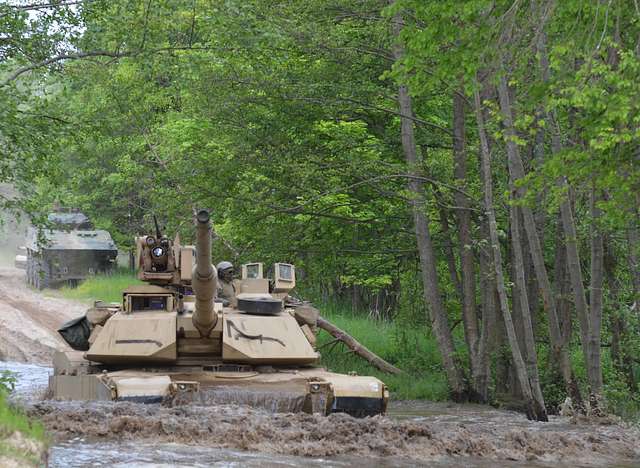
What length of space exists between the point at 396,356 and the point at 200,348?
10.4 metres

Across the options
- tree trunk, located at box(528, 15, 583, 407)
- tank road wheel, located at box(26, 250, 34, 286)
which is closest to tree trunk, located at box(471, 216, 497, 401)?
tree trunk, located at box(528, 15, 583, 407)

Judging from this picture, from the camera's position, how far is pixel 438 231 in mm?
24250

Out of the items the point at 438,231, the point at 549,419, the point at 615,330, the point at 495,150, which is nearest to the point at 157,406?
the point at 549,419

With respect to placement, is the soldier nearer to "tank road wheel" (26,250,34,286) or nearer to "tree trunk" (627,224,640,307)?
"tree trunk" (627,224,640,307)

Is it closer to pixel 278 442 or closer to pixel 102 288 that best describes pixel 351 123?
pixel 278 442

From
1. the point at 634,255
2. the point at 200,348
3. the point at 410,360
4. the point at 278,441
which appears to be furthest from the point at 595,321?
the point at 410,360

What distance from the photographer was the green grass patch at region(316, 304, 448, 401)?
22062mm

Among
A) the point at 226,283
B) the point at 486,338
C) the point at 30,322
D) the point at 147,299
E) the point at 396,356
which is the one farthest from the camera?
the point at 30,322

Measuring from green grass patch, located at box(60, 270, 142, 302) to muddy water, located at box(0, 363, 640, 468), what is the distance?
21996 millimetres

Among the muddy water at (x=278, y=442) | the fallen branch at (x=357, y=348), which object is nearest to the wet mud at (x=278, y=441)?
the muddy water at (x=278, y=442)

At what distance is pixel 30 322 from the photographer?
2977cm

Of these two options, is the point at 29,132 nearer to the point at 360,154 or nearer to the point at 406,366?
the point at 360,154

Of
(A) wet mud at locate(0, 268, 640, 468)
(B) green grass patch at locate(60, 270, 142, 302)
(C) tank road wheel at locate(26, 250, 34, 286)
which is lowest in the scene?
(A) wet mud at locate(0, 268, 640, 468)

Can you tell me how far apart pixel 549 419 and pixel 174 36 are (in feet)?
30.1
